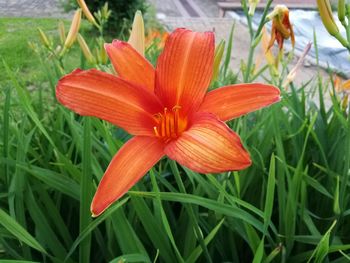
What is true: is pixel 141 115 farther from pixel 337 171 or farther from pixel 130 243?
pixel 337 171

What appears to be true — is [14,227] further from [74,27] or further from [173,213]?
[74,27]

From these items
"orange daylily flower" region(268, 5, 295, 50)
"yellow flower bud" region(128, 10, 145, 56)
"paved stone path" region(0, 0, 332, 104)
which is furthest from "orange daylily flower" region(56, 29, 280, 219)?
"paved stone path" region(0, 0, 332, 104)

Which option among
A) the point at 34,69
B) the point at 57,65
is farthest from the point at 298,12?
the point at 57,65

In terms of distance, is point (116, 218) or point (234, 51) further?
point (234, 51)

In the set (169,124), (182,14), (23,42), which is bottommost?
(182,14)

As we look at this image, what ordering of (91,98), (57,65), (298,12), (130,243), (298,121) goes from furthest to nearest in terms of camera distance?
(298,12) < (57,65) < (298,121) < (130,243) < (91,98)

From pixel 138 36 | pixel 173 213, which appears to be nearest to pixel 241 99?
pixel 138 36

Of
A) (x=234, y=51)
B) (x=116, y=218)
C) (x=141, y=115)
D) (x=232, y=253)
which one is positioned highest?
(x=141, y=115)
